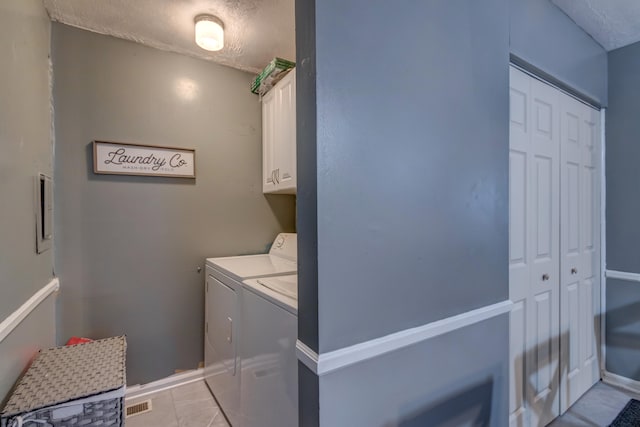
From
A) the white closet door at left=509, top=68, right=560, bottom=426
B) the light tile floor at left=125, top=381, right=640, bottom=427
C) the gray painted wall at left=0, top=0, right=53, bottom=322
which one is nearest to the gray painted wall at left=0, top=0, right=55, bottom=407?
the gray painted wall at left=0, top=0, right=53, bottom=322

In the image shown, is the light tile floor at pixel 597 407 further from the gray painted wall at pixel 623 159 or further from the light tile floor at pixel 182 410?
the light tile floor at pixel 182 410

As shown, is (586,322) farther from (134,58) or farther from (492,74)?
(134,58)

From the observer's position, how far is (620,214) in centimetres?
214

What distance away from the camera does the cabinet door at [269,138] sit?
2.13 m

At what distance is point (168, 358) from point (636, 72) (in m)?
3.96

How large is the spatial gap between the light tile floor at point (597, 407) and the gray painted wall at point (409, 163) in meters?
1.26

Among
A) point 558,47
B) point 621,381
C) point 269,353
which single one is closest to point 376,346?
point 269,353

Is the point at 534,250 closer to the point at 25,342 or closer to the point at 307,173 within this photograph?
the point at 307,173

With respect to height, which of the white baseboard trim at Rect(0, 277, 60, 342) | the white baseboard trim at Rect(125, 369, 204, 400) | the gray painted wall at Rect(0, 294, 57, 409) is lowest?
the white baseboard trim at Rect(125, 369, 204, 400)

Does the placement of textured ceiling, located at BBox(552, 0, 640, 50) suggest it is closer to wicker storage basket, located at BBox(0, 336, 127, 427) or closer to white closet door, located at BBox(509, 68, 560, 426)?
→ white closet door, located at BBox(509, 68, 560, 426)

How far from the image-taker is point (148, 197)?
2.00 meters

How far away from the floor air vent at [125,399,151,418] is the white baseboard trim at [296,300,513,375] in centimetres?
162

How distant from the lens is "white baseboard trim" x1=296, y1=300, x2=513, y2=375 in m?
0.82

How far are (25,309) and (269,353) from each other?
984 mm
